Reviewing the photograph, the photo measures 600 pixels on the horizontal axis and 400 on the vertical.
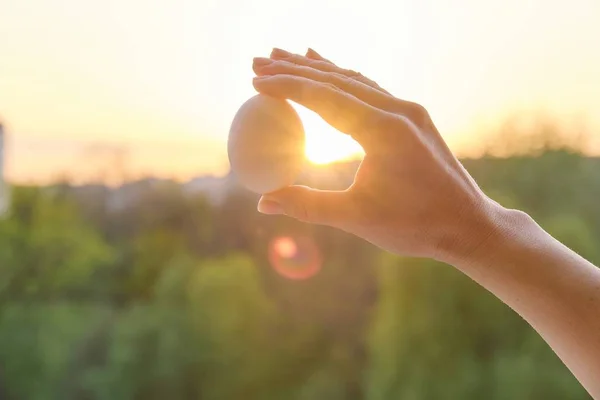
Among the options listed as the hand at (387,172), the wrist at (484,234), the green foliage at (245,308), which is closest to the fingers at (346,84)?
the hand at (387,172)

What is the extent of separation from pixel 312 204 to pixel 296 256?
3850 millimetres

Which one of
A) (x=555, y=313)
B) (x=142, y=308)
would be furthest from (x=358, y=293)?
(x=555, y=313)

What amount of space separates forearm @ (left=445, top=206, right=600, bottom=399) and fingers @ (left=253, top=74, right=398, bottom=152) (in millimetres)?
128

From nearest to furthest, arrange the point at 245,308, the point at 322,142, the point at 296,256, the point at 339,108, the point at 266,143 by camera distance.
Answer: the point at 339,108 → the point at 266,143 → the point at 322,142 → the point at 245,308 → the point at 296,256

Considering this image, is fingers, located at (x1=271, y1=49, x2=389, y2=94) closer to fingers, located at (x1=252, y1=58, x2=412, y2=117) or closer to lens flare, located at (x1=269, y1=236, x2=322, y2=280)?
fingers, located at (x1=252, y1=58, x2=412, y2=117)

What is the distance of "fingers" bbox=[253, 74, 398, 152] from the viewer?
0.51 m

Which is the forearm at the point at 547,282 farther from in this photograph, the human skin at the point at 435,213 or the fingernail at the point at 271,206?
the fingernail at the point at 271,206

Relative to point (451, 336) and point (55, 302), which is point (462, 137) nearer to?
point (451, 336)

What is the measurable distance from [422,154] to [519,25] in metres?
2.01

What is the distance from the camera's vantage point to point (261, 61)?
1.93ft

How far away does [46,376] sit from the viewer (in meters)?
4.04

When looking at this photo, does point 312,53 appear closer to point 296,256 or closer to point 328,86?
→ point 328,86

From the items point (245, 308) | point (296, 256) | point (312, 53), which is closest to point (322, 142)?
point (312, 53)

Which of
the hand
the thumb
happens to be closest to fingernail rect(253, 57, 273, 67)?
Result: the hand
